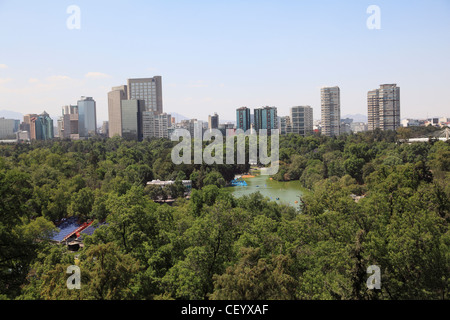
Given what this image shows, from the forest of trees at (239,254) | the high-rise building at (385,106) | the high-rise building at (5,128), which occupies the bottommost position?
the forest of trees at (239,254)

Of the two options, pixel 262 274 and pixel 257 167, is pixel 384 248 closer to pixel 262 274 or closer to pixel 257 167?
pixel 262 274

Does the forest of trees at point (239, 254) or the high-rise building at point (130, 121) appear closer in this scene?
the forest of trees at point (239, 254)

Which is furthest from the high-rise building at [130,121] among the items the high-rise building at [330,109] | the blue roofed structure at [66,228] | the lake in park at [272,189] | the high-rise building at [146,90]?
the blue roofed structure at [66,228]

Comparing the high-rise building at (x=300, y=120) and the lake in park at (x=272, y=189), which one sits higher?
the high-rise building at (x=300, y=120)

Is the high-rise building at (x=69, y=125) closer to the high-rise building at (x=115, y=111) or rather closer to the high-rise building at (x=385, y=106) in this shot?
the high-rise building at (x=115, y=111)

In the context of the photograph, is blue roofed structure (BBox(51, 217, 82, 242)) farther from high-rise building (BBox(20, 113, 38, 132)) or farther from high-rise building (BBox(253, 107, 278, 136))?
high-rise building (BBox(20, 113, 38, 132))

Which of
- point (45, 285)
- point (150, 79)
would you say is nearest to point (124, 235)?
point (45, 285)

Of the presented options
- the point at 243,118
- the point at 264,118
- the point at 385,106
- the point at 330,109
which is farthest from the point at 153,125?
the point at 385,106
